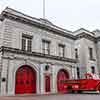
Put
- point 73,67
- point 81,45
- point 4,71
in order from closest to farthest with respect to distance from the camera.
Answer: point 4,71
point 73,67
point 81,45

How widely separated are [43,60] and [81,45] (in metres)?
10.4

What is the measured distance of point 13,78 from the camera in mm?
17516

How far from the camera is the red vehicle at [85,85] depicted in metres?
17.4

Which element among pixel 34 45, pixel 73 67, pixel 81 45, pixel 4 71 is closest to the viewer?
pixel 4 71

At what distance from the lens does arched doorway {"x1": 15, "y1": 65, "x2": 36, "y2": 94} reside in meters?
Answer: 18.3

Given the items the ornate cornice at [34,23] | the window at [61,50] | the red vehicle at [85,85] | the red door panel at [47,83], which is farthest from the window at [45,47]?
the red vehicle at [85,85]

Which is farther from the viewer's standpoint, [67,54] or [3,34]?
[67,54]

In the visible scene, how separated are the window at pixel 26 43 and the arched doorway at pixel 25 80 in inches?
91.2

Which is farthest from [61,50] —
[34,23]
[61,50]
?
[34,23]

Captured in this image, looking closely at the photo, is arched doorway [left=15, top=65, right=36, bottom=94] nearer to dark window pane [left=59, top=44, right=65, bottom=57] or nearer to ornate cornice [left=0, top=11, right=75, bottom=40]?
ornate cornice [left=0, top=11, right=75, bottom=40]

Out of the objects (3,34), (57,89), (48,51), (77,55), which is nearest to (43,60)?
(48,51)

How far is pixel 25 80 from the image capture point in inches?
749

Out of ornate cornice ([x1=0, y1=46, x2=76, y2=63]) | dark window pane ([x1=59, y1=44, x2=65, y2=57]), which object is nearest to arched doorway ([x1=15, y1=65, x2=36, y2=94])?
ornate cornice ([x1=0, y1=46, x2=76, y2=63])

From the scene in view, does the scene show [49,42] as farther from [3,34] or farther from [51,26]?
[3,34]
